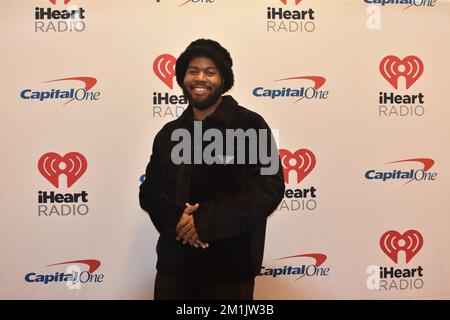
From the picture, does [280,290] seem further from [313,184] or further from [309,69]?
[309,69]

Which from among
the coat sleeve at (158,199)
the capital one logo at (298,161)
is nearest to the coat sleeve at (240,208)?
the coat sleeve at (158,199)

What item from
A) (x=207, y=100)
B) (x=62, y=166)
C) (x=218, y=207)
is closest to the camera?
(x=218, y=207)

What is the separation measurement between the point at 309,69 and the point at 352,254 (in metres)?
1.05

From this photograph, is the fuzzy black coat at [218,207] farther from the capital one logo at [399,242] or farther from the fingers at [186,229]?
the capital one logo at [399,242]

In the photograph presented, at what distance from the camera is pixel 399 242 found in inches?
87.6

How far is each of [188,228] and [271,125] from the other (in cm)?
73

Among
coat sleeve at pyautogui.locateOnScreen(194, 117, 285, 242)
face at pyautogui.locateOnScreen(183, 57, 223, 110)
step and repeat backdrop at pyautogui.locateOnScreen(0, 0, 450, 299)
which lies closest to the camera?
coat sleeve at pyautogui.locateOnScreen(194, 117, 285, 242)

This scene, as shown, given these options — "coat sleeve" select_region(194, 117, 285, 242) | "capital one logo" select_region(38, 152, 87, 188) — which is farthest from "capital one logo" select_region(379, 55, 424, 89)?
"capital one logo" select_region(38, 152, 87, 188)

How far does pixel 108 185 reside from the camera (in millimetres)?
2148

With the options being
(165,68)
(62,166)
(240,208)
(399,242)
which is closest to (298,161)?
(240,208)

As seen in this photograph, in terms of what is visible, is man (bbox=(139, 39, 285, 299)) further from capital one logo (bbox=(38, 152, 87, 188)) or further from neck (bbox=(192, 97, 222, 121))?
capital one logo (bbox=(38, 152, 87, 188))

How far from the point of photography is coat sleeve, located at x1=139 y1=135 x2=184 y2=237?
74.7 inches

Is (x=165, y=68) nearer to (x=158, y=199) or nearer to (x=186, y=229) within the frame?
(x=158, y=199)

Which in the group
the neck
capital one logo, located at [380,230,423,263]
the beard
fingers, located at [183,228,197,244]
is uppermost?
the beard
